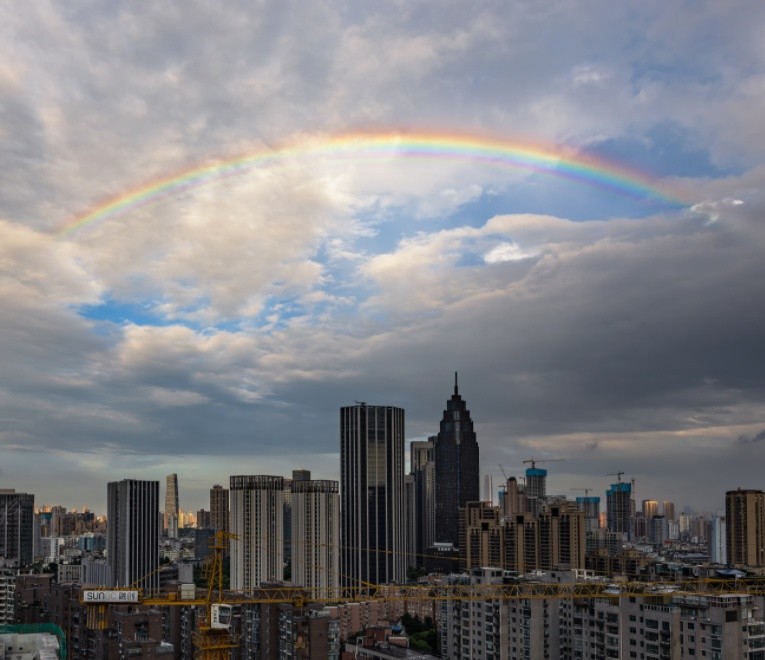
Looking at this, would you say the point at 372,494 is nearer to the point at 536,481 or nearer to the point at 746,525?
the point at 746,525

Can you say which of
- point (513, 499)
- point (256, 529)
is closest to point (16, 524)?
point (256, 529)

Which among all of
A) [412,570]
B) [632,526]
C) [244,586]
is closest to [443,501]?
[632,526]

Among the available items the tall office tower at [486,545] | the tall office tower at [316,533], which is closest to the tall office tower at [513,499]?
the tall office tower at [486,545]

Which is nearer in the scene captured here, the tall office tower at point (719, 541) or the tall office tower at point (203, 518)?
the tall office tower at point (719, 541)

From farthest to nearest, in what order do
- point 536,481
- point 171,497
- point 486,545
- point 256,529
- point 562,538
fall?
1. point 171,497
2. point 536,481
3. point 486,545
4. point 256,529
5. point 562,538

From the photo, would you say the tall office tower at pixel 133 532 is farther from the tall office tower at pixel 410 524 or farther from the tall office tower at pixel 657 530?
the tall office tower at pixel 657 530

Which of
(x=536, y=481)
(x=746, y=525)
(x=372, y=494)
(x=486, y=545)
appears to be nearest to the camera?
(x=486, y=545)

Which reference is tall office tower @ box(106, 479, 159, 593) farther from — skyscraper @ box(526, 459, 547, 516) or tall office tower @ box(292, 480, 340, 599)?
skyscraper @ box(526, 459, 547, 516)

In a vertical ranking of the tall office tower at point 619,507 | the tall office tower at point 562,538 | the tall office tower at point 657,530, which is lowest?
the tall office tower at point 657,530

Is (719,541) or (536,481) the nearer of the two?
(719,541)
